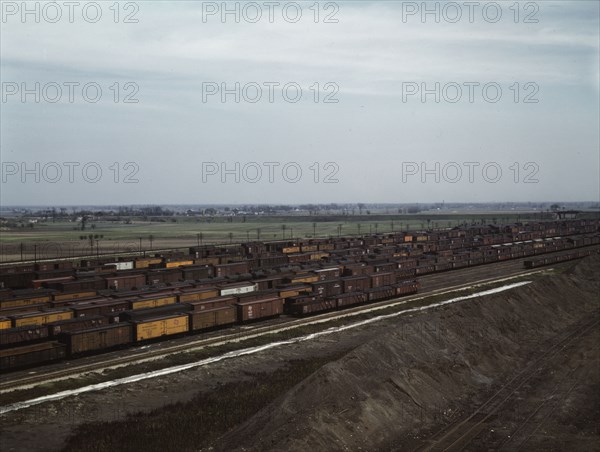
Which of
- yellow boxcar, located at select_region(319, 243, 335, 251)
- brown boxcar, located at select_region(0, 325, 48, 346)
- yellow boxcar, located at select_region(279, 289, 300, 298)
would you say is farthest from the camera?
yellow boxcar, located at select_region(319, 243, 335, 251)

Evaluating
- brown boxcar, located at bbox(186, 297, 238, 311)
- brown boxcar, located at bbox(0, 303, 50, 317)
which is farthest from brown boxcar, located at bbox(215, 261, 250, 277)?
brown boxcar, located at bbox(0, 303, 50, 317)

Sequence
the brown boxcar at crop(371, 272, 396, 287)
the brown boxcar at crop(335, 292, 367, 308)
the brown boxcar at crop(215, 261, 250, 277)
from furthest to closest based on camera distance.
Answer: the brown boxcar at crop(215, 261, 250, 277) → the brown boxcar at crop(371, 272, 396, 287) → the brown boxcar at crop(335, 292, 367, 308)

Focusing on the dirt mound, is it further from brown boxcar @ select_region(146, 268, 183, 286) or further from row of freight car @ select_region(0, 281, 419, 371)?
brown boxcar @ select_region(146, 268, 183, 286)

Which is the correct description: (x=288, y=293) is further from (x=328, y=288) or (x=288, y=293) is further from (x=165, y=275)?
(x=165, y=275)

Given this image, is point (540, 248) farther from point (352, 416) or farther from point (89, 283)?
point (352, 416)

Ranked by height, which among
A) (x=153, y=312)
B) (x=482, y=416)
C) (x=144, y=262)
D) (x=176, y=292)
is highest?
(x=144, y=262)

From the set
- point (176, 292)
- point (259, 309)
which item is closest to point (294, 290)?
point (259, 309)
